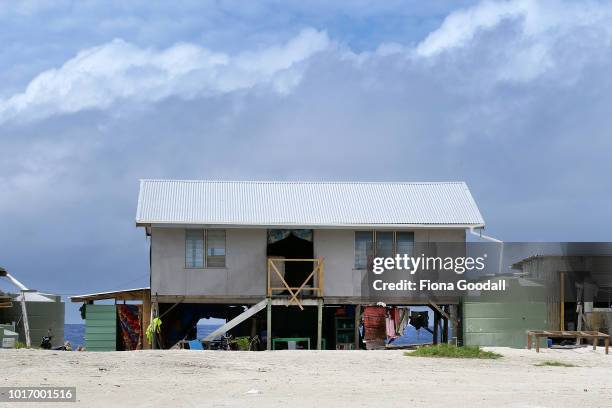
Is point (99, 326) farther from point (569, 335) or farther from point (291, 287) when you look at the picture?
point (569, 335)

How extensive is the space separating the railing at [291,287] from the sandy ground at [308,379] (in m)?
4.39

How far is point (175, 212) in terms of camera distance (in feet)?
104

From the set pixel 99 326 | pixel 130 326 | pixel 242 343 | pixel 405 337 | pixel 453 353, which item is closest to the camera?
pixel 453 353

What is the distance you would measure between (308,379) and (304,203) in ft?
42.3

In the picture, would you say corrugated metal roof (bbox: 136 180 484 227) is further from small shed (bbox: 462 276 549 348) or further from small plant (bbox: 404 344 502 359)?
small plant (bbox: 404 344 502 359)

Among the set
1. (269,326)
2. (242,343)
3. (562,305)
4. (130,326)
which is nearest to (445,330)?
(562,305)

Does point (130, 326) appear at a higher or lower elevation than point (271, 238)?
lower

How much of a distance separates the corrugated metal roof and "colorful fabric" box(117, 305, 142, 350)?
3818 millimetres

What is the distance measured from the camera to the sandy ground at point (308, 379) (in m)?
17.3

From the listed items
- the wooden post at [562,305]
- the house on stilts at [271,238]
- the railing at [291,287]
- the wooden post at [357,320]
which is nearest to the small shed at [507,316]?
the wooden post at [562,305]

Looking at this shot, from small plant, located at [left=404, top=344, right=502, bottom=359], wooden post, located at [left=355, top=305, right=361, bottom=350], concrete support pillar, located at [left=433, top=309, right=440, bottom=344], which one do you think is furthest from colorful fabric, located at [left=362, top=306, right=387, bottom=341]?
small plant, located at [left=404, top=344, right=502, bottom=359]

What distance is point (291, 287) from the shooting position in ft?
107

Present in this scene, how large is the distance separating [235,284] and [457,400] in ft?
50.7

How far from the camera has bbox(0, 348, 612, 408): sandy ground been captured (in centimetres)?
1731
